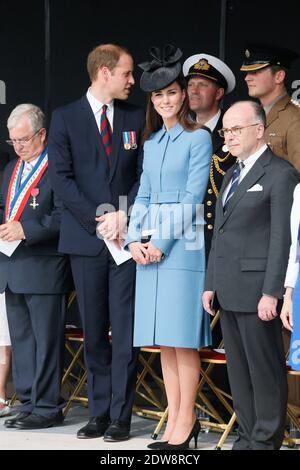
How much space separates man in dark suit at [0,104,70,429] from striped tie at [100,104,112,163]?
554mm

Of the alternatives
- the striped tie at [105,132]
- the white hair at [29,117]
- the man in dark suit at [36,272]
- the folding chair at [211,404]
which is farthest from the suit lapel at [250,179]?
the white hair at [29,117]

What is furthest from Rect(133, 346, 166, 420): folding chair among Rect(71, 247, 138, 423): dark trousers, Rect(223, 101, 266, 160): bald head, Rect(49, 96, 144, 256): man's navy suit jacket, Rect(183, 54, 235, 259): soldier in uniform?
Rect(223, 101, 266, 160): bald head

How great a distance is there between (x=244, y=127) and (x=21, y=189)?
1.75 metres

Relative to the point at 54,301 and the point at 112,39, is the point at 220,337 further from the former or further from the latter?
the point at 112,39

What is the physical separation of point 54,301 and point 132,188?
0.84 meters

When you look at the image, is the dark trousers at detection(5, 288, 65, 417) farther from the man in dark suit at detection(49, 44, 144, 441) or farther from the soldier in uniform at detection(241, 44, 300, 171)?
the soldier in uniform at detection(241, 44, 300, 171)

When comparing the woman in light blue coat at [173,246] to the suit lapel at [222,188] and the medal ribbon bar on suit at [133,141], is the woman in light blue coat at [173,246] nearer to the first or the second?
the suit lapel at [222,188]

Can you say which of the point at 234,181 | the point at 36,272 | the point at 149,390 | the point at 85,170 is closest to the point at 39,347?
the point at 36,272

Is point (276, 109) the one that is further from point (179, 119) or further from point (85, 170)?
point (85, 170)

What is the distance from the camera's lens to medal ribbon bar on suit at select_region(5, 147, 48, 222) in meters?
7.16

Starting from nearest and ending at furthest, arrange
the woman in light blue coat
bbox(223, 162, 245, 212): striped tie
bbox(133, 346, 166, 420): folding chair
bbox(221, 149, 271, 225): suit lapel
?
1. bbox(221, 149, 271, 225): suit lapel
2. bbox(223, 162, 245, 212): striped tie
3. the woman in light blue coat
4. bbox(133, 346, 166, 420): folding chair

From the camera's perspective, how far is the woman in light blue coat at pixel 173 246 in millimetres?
6191

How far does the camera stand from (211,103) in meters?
6.75

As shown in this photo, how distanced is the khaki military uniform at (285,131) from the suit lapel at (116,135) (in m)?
0.78
